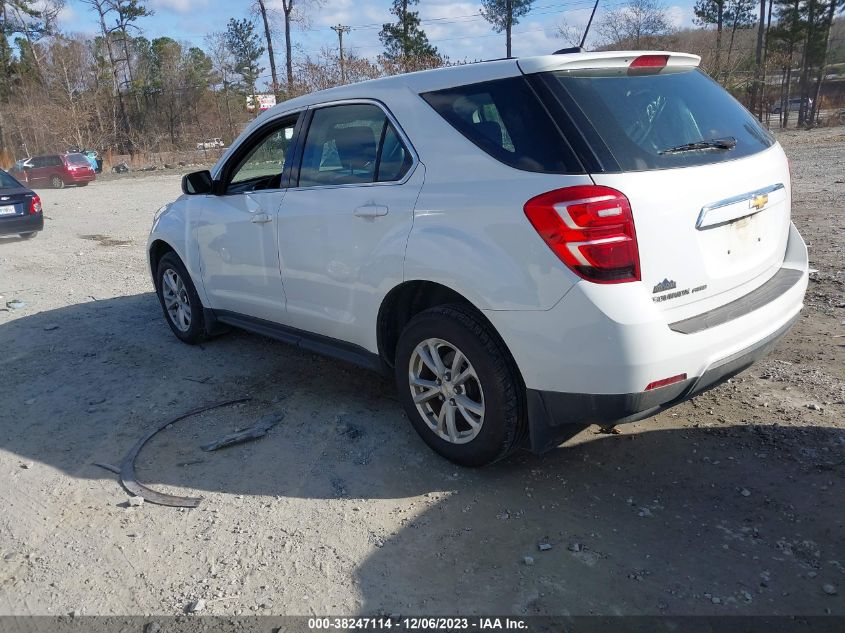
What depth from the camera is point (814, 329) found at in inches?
202

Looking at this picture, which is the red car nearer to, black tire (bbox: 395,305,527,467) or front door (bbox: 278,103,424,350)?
front door (bbox: 278,103,424,350)

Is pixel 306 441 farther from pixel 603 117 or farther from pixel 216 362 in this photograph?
pixel 603 117

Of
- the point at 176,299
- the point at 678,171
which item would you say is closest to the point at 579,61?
the point at 678,171

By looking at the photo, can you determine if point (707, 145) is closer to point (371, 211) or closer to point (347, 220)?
point (371, 211)

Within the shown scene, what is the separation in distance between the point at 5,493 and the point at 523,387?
2781 millimetres

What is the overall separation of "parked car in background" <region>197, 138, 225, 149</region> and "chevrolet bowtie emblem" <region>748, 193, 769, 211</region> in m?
44.3

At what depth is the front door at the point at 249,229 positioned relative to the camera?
4.57m

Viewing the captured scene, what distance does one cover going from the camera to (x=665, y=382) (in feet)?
9.57

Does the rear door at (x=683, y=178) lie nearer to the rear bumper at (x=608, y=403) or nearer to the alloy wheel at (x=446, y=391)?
the rear bumper at (x=608, y=403)

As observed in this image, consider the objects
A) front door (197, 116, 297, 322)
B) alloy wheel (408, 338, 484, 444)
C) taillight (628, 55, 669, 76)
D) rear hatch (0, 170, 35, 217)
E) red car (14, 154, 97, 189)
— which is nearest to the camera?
taillight (628, 55, 669, 76)

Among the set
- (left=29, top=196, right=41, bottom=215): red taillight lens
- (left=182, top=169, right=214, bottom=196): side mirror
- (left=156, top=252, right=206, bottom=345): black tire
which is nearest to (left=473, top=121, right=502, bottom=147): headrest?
(left=182, top=169, right=214, bottom=196): side mirror

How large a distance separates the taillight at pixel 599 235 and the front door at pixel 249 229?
7.23 ft

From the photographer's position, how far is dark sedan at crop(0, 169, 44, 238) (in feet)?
43.4

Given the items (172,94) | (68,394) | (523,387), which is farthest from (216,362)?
(172,94)
